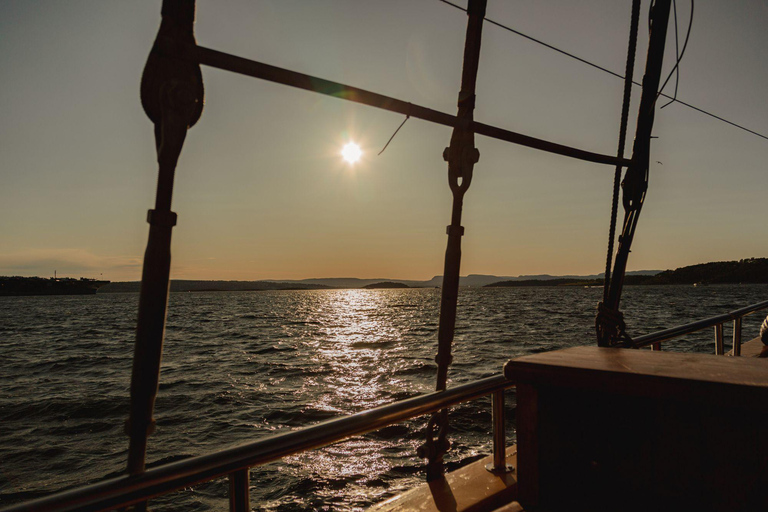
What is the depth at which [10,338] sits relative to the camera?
41.5 meters

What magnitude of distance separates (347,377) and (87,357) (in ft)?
58.9

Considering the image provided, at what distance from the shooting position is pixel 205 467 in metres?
1.38

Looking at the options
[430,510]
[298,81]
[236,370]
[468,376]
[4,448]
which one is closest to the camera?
[298,81]

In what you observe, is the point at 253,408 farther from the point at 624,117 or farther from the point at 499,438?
the point at 624,117

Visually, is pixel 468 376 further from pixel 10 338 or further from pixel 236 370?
pixel 10 338

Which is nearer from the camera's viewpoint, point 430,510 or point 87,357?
point 430,510

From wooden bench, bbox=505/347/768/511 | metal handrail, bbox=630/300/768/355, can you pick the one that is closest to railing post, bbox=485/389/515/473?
wooden bench, bbox=505/347/768/511

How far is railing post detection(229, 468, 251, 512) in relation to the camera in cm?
151

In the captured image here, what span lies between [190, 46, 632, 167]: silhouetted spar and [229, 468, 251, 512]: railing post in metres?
1.30

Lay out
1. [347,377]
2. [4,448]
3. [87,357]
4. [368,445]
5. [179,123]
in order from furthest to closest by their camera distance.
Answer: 1. [87,357]
2. [347,377]
3. [4,448]
4. [368,445]
5. [179,123]

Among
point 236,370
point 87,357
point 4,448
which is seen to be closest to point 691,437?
point 4,448

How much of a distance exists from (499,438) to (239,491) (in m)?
1.69

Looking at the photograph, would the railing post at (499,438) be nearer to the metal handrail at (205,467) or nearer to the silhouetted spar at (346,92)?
the metal handrail at (205,467)

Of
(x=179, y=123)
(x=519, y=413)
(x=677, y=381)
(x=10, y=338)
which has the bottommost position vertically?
(x=10, y=338)
